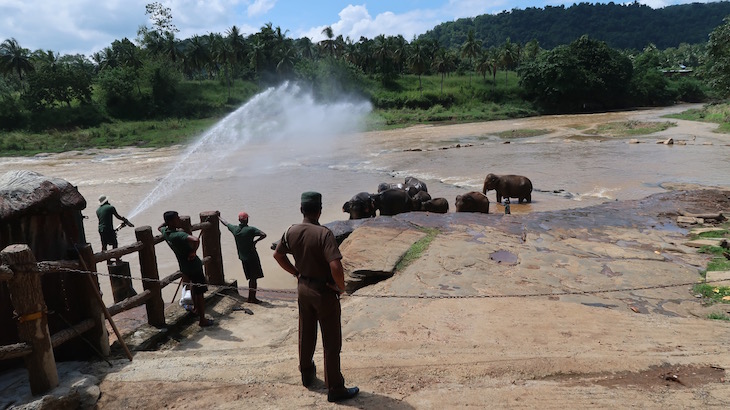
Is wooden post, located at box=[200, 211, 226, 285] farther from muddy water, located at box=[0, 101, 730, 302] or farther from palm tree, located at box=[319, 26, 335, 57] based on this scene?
palm tree, located at box=[319, 26, 335, 57]

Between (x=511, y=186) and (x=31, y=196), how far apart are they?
15.9m

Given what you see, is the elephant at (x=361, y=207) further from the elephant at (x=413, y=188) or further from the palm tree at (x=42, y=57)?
the palm tree at (x=42, y=57)

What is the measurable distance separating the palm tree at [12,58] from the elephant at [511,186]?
210 ft

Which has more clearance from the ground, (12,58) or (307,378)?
(12,58)

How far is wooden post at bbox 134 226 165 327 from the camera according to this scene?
20.9 ft

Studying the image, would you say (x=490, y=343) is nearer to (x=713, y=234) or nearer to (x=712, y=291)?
(x=712, y=291)

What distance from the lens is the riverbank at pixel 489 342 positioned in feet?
14.2

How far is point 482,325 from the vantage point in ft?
20.2

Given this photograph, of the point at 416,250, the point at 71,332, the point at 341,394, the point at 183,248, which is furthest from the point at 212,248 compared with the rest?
the point at 341,394

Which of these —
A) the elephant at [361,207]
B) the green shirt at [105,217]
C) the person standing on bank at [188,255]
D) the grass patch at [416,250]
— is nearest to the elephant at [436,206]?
the elephant at [361,207]

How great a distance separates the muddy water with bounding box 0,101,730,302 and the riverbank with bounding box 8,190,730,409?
3.78 metres

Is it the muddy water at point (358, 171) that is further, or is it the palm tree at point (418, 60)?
the palm tree at point (418, 60)

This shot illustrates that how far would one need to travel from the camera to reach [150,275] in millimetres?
6496

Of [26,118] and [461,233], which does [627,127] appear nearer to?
[461,233]
